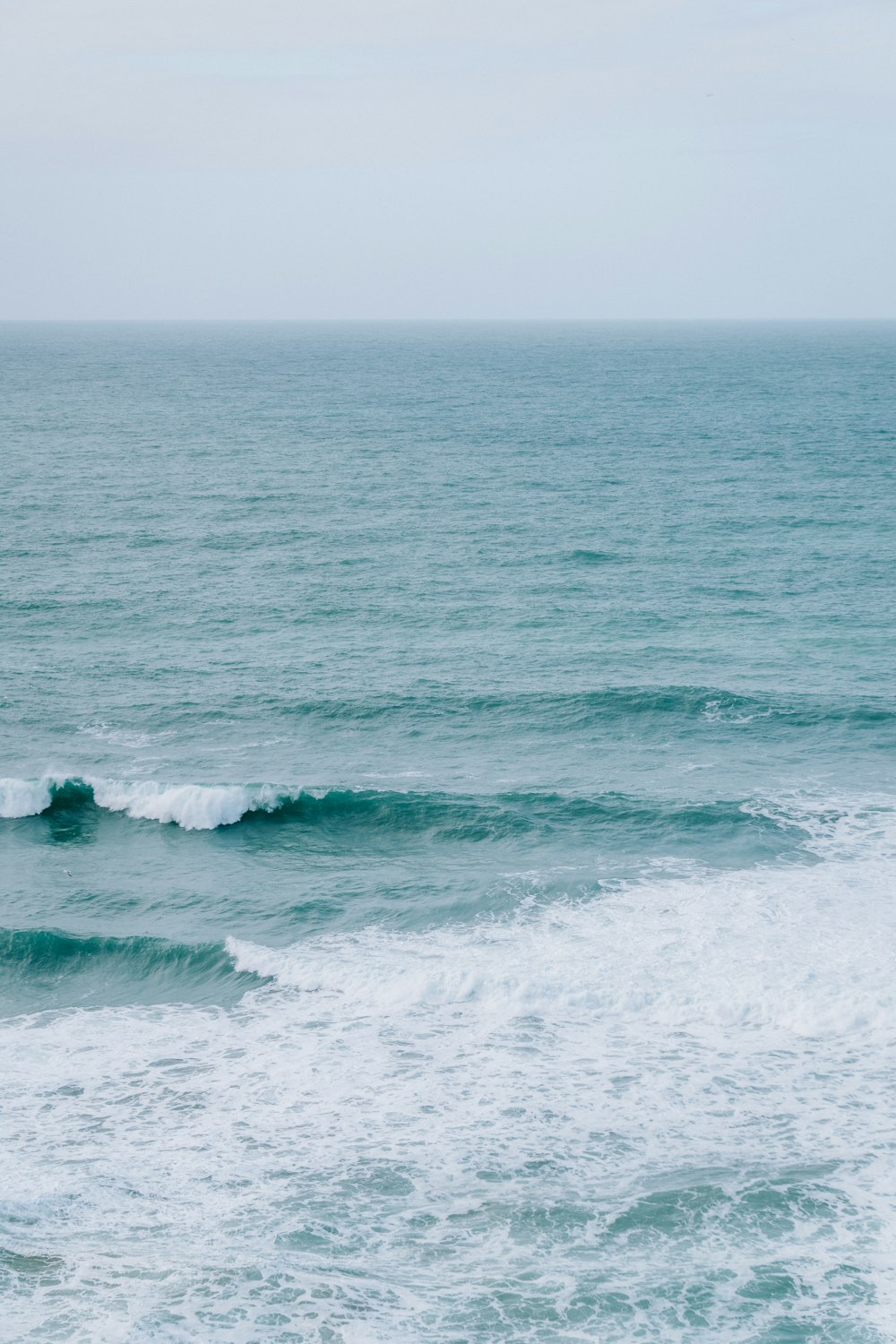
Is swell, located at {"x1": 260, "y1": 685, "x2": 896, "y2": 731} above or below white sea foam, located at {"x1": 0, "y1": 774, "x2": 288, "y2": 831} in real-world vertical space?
above

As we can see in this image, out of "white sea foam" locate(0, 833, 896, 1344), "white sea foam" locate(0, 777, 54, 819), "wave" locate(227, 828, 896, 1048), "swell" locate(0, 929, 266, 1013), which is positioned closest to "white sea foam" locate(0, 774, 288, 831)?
"white sea foam" locate(0, 777, 54, 819)

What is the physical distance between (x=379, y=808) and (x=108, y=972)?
958cm

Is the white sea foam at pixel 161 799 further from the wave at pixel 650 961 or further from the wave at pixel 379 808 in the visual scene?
the wave at pixel 650 961

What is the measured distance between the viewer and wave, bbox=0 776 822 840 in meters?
33.2

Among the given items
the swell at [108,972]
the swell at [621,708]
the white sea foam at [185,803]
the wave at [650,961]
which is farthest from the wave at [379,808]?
the swell at [108,972]

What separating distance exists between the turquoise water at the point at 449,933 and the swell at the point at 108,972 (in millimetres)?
90

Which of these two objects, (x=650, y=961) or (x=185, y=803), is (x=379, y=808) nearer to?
(x=185, y=803)

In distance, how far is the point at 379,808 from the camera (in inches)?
1339

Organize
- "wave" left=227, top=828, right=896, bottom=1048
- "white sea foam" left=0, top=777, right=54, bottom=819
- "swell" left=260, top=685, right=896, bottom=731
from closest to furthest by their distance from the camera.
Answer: "wave" left=227, top=828, right=896, bottom=1048
"white sea foam" left=0, top=777, right=54, bottom=819
"swell" left=260, top=685, right=896, bottom=731

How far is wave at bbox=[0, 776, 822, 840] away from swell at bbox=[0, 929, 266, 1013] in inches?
238

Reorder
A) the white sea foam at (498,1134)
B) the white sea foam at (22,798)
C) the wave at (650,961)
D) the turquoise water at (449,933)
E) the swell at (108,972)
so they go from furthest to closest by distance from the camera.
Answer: the white sea foam at (22,798) < the swell at (108,972) < the wave at (650,961) < the turquoise water at (449,933) < the white sea foam at (498,1134)

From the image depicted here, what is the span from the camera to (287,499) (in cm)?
7331

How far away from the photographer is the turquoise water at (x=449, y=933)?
18734mm

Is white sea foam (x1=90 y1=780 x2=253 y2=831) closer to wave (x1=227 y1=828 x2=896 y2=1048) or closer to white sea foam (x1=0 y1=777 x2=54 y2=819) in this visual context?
white sea foam (x1=0 y1=777 x2=54 y2=819)
